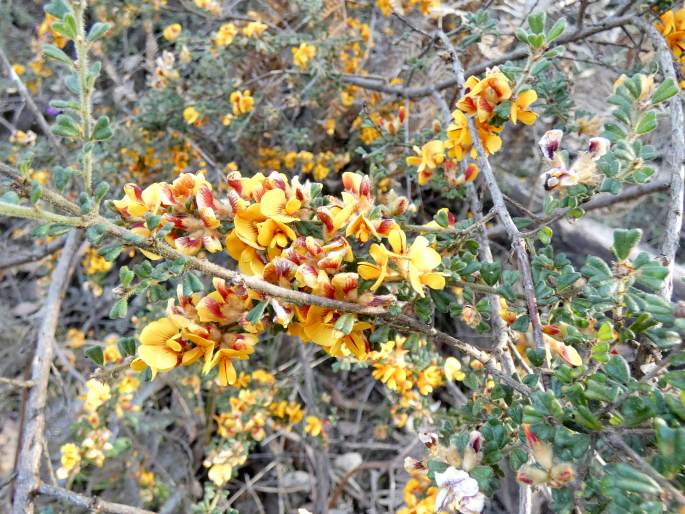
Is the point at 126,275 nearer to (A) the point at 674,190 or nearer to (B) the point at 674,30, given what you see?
(A) the point at 674,190

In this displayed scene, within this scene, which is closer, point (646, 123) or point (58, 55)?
point (58, 55)

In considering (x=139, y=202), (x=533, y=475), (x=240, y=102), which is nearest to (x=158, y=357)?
(x=139, y=202)

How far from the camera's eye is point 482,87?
0.96 metres

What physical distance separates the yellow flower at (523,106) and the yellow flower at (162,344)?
71cm

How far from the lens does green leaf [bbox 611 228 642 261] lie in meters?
0.72

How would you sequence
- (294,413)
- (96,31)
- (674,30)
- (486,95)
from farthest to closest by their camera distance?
1. (294,413)
2. (674,30)
3. (486,95)
4. (96,31)

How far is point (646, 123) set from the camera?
2.77 feet

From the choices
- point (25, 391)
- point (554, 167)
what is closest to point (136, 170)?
point (25, 391)

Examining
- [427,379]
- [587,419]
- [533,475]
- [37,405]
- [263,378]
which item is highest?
[587,419]

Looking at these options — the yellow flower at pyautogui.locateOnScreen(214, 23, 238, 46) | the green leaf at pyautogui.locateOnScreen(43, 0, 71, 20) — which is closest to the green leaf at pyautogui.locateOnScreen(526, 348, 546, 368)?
the green leaf at pyautogui.locateOnScreen(43, 0, 71, 20)

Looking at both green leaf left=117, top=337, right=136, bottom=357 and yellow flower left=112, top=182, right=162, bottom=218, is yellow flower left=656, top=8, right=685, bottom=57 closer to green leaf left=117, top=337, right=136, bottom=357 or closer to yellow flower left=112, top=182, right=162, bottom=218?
yellow flower left=112, top=182, right=162, bottom=218

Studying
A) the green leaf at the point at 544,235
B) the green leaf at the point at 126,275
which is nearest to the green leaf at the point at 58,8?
the green leaf at the point at 126,275

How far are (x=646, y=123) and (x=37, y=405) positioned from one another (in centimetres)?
173

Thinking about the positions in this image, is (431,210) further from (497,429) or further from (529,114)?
(497,429)
